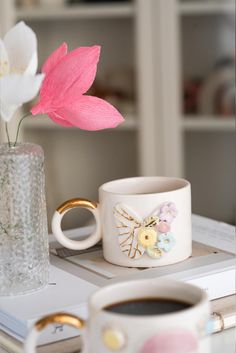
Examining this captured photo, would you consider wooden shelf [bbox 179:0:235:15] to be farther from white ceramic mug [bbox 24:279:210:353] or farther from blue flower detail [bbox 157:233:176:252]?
white ceramic mug [bbox 24:279:210:353]

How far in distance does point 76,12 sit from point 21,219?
1994 mm

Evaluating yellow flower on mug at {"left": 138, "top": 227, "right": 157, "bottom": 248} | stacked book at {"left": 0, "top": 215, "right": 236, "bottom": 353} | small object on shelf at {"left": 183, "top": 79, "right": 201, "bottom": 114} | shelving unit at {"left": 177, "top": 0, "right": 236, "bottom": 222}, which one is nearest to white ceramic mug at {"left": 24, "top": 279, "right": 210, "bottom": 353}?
stacked book at {"left": 0, "top": 215, "right": 236, "bottom": 353}

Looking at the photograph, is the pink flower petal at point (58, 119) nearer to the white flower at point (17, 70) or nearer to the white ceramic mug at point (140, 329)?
the white flower at point (17, 70)

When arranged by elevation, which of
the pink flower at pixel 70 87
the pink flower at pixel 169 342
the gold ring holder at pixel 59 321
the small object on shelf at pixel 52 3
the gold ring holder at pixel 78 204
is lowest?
the pink flower at pixel 169 342

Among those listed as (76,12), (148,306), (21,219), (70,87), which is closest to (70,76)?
(70,87)

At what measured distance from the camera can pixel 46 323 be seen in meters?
0.60

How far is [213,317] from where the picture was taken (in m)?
0.81

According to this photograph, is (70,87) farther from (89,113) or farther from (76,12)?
(76,12)

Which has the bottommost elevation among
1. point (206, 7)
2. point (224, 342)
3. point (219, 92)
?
point (224, 342)

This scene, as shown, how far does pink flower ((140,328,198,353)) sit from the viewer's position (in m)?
0.58

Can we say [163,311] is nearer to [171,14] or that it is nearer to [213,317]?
[213,317]

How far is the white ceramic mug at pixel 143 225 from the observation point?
0.88 metres

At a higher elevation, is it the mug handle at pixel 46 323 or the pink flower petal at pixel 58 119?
the pink flower petal at pixel 58 119

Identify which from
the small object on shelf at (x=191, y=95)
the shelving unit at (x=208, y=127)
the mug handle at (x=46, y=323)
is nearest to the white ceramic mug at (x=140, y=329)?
the mug handle at (x=46, y=323)
